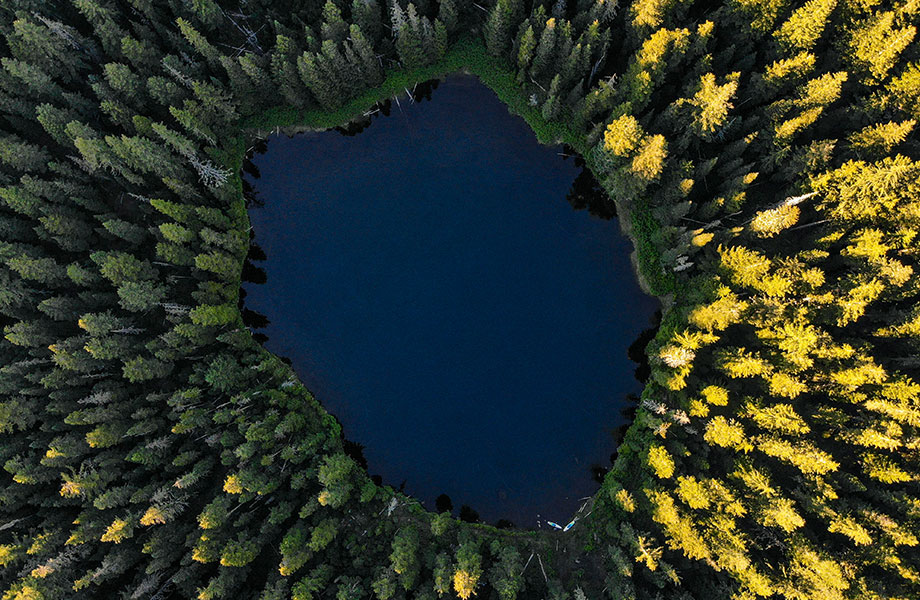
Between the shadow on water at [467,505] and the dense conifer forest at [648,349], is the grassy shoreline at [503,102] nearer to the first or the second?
the dense conifer forest at [648,349]

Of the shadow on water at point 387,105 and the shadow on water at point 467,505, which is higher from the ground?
the shadow on water at point 387,105

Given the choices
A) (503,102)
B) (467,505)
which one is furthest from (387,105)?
(467,505)

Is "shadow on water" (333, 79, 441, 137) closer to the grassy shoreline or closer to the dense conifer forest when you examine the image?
the grassy shoreline

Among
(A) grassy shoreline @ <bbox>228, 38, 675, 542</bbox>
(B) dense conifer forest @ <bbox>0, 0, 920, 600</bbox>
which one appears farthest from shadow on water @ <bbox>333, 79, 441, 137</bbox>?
(B) dense conifer forest @ <bbox>0, 0, 920, 600</bbox>

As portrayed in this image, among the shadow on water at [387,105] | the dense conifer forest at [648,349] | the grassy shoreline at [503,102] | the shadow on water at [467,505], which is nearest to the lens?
the dense conifer forest at [648,349]

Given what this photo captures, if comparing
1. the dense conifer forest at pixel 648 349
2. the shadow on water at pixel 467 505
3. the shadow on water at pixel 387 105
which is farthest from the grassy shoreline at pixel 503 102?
the shadow on water at pixel 467 505

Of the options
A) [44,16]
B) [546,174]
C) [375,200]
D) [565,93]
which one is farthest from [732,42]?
[44,16]

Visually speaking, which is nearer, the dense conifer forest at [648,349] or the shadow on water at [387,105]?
the dense conifer forest at [648,349]

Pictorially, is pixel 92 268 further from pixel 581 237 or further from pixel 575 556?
pixel 575 556
